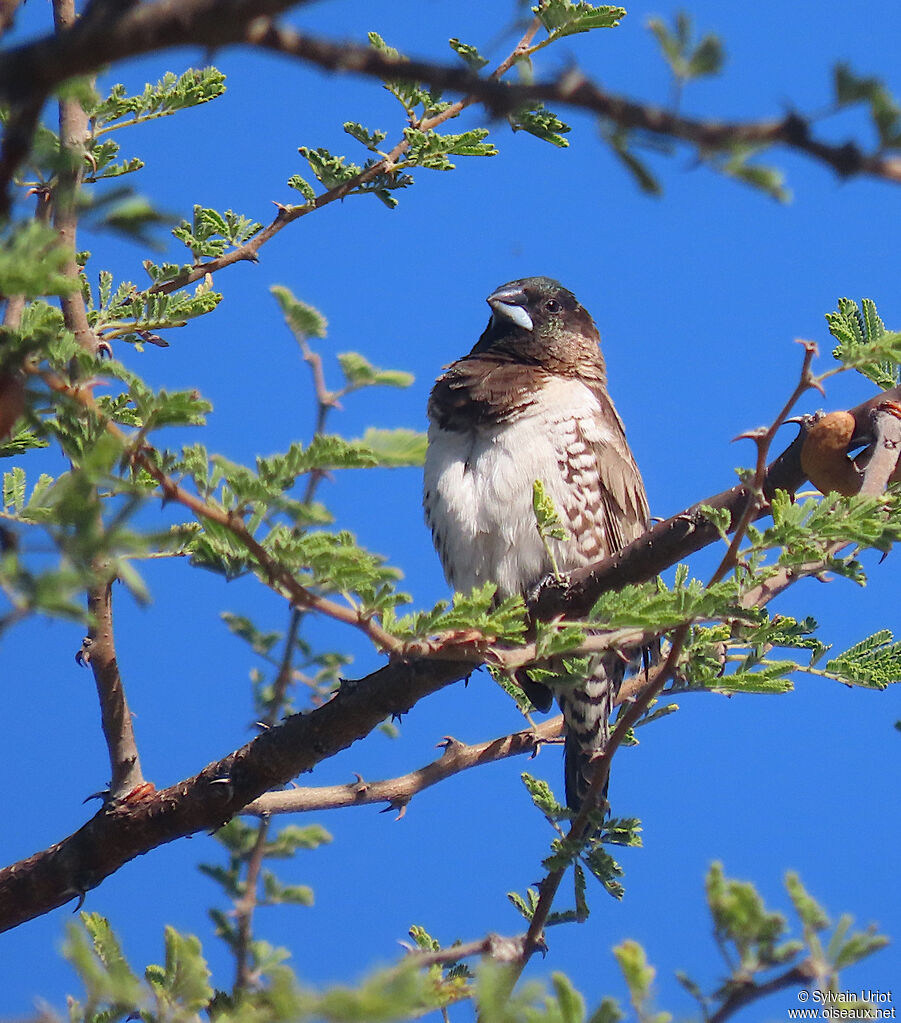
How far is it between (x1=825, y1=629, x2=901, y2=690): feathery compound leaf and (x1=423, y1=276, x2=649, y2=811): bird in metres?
1.67

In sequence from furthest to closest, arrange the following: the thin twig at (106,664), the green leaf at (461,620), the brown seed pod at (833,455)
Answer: the thin twig at (106,664)
the brown seed pod at (833,455)
the green leaf at (461,620)

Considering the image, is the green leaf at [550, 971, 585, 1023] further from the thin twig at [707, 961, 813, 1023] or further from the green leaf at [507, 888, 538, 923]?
the green leaf at [507, 888, 538, 923]

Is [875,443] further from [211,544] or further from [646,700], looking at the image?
[211,544]

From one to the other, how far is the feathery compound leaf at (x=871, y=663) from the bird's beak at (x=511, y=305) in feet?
11.2

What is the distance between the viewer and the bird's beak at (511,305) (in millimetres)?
7344

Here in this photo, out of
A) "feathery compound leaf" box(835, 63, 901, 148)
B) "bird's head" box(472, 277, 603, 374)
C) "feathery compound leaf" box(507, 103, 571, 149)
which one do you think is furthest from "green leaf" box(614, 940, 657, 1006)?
"bird's head" box(472, 277, 603, 374)

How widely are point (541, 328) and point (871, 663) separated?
349cm

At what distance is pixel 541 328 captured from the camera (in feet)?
A: 24.1

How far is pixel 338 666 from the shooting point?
5.24 metres

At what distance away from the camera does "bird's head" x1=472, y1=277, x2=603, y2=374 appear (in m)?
7.15

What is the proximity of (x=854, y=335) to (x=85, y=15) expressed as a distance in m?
2.93

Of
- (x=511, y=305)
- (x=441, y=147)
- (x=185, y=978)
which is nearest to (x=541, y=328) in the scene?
(x=511, y=305)

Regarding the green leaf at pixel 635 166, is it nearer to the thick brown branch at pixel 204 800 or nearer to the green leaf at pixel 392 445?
the green leaf at pixel 392 445

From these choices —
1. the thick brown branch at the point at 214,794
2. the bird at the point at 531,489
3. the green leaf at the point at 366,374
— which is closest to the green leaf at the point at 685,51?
the green leaf at the point at 366,374
